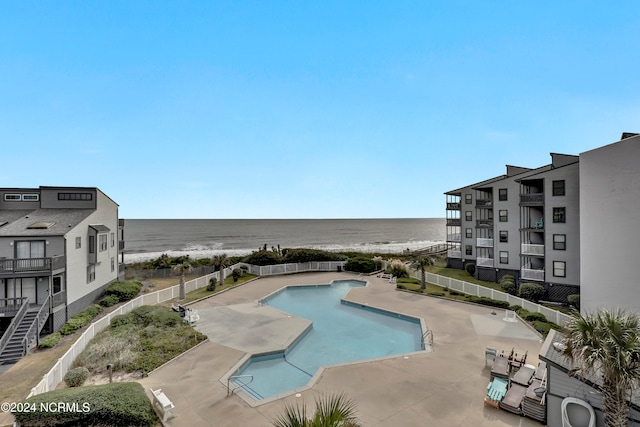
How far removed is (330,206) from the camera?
4099 inches

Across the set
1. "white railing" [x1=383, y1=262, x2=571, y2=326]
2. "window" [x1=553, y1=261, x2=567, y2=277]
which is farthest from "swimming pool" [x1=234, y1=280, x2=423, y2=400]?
"window" [x1=553, y1=261, x2=567, y2=277]

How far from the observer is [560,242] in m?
23.1

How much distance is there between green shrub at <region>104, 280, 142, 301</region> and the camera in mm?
24266

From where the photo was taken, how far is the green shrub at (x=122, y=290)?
A: 2427 cm

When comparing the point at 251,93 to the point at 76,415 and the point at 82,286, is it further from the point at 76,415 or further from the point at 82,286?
the point at 76,415

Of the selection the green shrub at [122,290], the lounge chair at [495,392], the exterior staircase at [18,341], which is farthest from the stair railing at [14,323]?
the lounge chair at [495,392]

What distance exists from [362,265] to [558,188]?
1914cm

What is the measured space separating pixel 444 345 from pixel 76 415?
14.5 m

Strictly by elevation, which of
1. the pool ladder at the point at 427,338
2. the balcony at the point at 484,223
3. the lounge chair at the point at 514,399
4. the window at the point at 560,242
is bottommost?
the pool ladder at the point at 427,338

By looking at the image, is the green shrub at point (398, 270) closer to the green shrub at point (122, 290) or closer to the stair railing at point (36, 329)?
the green shrub at point (122, 290)

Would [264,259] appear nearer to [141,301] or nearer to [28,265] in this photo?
[141,301]

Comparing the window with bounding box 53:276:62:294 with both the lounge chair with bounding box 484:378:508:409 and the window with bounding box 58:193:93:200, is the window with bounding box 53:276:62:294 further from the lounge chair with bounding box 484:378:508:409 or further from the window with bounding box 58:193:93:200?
the lounge chair with bounding box 484:378:508:409

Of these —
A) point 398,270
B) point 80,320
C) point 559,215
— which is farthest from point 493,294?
point 80,320

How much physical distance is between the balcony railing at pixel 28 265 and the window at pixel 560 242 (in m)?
33.9
